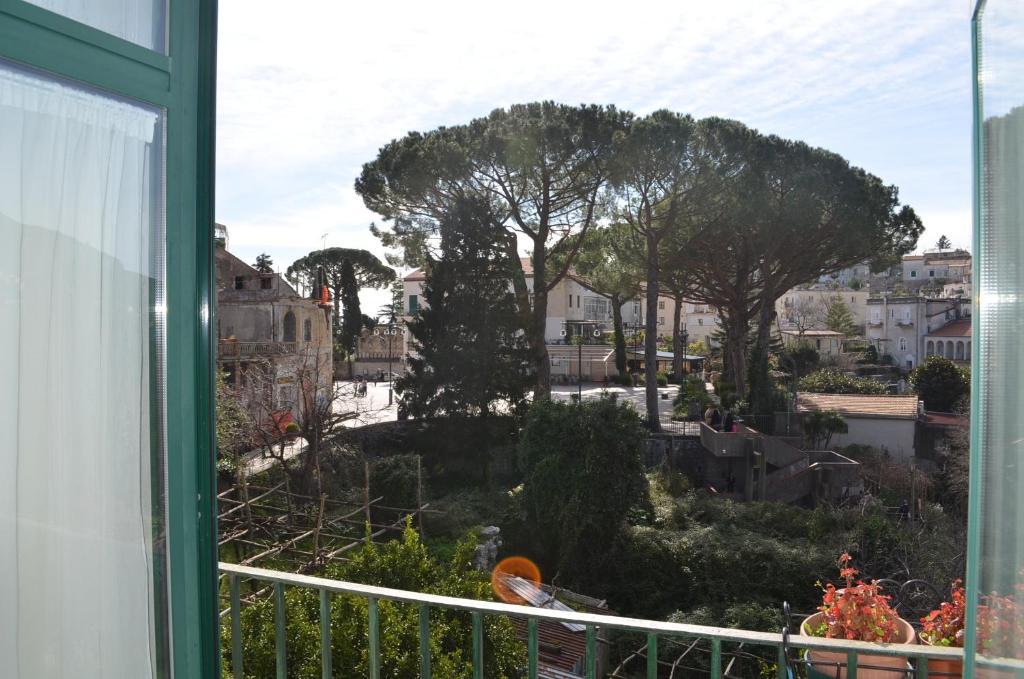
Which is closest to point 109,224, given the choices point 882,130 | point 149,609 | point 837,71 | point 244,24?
point 149,609

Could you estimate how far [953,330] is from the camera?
30109 millimetres

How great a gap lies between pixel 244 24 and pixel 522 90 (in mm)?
15243

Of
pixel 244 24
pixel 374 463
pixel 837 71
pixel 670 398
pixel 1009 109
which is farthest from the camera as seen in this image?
pixel 670 398

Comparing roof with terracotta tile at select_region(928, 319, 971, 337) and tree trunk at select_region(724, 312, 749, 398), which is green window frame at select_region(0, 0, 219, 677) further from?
roof with terracotta tile at select_region(928, 319, 971, 337)

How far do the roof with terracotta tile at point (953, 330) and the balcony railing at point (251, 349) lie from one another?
24.9 metres

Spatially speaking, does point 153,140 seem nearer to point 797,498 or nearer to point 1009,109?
point 1009,109

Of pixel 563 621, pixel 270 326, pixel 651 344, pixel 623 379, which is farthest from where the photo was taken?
pixel 623 379

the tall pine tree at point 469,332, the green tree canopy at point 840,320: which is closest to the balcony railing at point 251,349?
the tall pine tree at point 469,332

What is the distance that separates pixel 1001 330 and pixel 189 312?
107 cm

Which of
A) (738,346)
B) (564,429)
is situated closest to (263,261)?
(738,346)

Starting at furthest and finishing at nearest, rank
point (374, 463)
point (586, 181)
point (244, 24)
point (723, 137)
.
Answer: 1. point (586, 181)
2. point (723, 137)
3. point (374, 463)
4. point (244, 24)

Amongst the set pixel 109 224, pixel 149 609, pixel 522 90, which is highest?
pixel 522 90

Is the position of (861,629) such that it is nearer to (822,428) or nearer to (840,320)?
(822,428)

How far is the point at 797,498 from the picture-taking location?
1379cm
